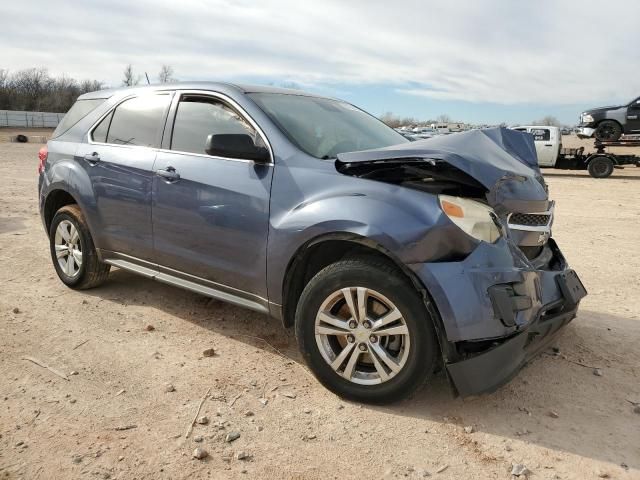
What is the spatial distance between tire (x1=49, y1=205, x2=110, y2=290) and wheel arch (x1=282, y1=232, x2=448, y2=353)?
7.28 ft

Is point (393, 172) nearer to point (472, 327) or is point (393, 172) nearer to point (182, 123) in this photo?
point (472, 327)

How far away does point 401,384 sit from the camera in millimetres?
2852

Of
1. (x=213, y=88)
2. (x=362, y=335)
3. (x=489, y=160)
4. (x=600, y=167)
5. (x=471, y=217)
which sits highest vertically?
(x=213, y=88)

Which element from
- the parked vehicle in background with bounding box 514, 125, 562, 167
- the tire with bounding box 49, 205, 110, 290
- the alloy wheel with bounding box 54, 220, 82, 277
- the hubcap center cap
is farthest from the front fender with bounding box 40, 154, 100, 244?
the parked vehicle in background with bounding box 514, 125, 562, 167

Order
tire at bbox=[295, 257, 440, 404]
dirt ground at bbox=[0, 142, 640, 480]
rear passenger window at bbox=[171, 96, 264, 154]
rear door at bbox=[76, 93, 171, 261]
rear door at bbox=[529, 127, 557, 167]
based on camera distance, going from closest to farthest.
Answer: dirt ground at bbox=[0, 142, 640, 480], tire at bbox=[295, 257, 440, 404], rear passenger window at bbox=[171, 96, 264, 154], rear door at bbox=[76, 93, 171, 261], rear door at bbox=[529, 127, 557, 167]

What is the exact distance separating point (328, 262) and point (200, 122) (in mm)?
1488

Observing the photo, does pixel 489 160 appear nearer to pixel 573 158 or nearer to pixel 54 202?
pixel 54 202

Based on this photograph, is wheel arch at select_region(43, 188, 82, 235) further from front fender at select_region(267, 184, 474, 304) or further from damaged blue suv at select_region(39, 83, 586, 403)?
front fender at select_region(267, 184, 474, 304)

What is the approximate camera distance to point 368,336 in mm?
2922

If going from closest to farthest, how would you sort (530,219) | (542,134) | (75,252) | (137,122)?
(530,219), (137,122), (75,252), (542,134)

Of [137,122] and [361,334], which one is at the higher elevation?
[137,122]

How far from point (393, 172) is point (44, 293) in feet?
11.6

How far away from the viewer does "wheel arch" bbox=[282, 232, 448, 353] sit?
273 centimetres

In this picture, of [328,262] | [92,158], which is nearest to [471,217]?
[328,262]
